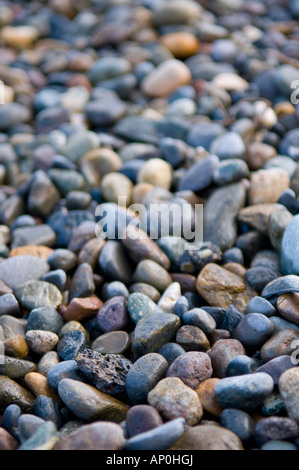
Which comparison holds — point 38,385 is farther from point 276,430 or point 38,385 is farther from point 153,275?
point 276,430

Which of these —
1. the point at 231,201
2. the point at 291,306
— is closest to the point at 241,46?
the point at 231,201

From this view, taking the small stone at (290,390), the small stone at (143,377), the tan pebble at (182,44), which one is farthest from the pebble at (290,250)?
the tan pebble at (182,44)

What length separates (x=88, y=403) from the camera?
1.53 m

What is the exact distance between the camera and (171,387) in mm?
1516

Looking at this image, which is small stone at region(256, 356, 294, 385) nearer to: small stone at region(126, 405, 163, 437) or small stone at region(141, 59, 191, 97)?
small stone at region(126, 405, 163, 437)

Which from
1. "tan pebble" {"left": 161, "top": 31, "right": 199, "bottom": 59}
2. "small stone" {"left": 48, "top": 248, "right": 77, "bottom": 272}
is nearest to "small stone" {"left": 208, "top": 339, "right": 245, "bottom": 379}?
"small stone" {"left": 48, "top": 248, "right": 77, "bottom": 272}

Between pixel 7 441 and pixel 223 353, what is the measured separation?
74 cm

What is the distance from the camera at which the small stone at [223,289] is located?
6.31 feet

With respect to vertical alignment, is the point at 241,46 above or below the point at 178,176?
above

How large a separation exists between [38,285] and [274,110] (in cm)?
183

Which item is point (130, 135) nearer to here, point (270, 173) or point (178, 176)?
point (178, 176)

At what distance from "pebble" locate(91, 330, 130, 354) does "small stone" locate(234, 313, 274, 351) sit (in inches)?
16.6

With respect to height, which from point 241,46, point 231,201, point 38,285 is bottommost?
point 38,285

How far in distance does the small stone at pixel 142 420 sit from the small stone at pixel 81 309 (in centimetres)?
56
